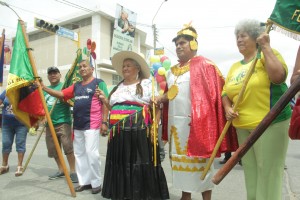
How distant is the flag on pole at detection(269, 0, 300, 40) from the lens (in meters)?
2.09

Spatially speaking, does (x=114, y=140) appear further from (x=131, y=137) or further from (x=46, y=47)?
(x=46, y=47)

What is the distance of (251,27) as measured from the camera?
8.50 feet

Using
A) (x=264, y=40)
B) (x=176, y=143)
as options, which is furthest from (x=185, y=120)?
(x=264, y=40)

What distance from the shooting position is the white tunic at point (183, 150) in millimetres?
3123

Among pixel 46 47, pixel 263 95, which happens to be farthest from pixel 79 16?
pixel 263 95

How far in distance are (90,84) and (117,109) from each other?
87cm

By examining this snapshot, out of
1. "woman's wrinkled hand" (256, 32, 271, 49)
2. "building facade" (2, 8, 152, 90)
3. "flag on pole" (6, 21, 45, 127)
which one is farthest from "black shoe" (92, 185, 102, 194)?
"building facade" (2, 8, 152, 90)

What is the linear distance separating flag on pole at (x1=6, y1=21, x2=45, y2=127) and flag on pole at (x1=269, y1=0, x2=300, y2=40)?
3072mm

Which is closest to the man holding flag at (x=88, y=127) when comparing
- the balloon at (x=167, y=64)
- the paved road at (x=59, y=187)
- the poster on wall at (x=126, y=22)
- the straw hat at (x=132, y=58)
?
the paved road at (x=59, y=187)

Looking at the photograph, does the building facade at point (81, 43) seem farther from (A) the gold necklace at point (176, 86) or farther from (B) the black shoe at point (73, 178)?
(A) the gold necklace at point (176, 86)

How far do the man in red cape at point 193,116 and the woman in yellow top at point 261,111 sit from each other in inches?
14.2

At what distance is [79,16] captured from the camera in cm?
2712

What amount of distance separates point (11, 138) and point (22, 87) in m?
1.79

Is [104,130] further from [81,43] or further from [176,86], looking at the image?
[81,43]
